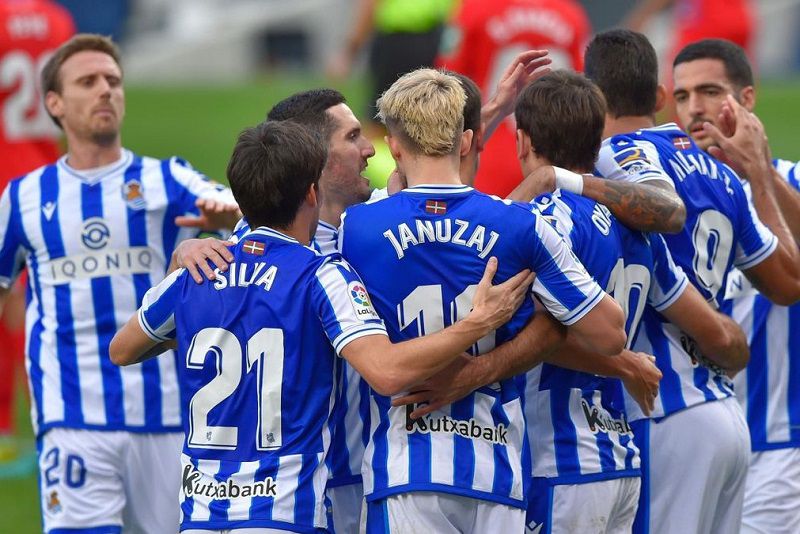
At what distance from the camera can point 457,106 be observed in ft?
14.7

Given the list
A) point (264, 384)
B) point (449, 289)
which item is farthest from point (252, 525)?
point (449, 289)

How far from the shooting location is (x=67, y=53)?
6441 millimetres

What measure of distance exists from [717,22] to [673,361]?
6.60 metres

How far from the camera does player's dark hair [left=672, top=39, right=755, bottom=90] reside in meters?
5.84

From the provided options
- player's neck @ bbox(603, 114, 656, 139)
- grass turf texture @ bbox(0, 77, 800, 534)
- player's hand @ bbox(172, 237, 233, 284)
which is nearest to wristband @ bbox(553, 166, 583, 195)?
player's neck @ bbox(603, 114, 656, 139)

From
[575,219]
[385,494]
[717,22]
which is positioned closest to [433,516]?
[385,494]

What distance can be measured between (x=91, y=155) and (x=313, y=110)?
1615mm

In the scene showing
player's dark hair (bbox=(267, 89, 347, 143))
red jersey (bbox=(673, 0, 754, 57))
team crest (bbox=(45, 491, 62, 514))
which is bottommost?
team crest (bbox=(45, 491, 62, 514))

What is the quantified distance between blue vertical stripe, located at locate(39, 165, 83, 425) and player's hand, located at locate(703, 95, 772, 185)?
9.16 feet

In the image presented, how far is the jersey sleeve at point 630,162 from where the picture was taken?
5027 millimetres

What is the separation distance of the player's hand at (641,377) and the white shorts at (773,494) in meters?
1.25

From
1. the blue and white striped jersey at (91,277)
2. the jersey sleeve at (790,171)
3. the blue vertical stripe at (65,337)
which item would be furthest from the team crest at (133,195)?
the jersey sleeve at (790,171)

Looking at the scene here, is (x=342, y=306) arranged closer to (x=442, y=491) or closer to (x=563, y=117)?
(x=442, y=491)

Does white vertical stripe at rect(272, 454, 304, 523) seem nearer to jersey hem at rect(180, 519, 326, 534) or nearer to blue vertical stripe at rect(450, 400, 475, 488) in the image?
jersey hem at rect(180, 519, 326, 534)
